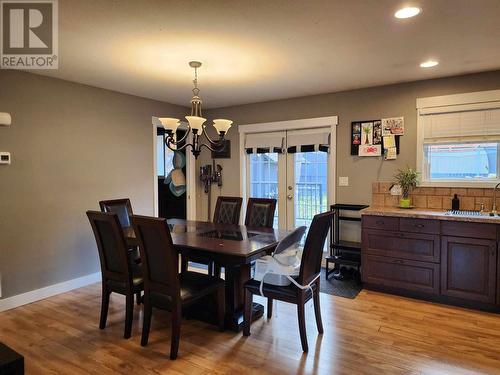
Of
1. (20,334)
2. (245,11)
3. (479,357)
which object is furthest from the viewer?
(20,334)

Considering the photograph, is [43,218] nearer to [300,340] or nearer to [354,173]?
[300,340]

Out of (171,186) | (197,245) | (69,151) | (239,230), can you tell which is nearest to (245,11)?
(197,245)

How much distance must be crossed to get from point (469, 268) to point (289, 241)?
1.95 meters

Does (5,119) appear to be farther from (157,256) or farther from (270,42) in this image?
(270,42)

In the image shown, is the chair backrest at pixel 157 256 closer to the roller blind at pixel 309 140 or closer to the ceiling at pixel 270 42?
the ceiling at pixel 270 42

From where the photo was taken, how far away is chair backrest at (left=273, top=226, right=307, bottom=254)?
2.42 m

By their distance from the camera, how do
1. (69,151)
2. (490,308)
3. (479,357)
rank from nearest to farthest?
1. (479,357)
2. (490,308)
3. (69,151)

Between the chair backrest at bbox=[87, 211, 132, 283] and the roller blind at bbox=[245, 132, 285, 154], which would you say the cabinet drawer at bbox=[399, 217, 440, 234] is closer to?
the roller blind at bbox=[245, 132, 285, 154]

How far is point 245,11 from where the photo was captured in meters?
2.16

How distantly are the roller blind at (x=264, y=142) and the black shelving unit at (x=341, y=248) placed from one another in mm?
1250

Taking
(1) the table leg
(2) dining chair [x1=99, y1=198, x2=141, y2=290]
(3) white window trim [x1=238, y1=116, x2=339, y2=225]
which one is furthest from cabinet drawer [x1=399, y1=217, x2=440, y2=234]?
(2) dining chair [x1=99, y1=198, x2=141, y2=290]

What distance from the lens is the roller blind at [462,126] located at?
3531 mm

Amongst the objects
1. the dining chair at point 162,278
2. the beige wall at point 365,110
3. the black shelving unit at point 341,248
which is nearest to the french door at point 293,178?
the beige wall at point 365,110

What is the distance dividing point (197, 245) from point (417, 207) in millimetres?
2711
